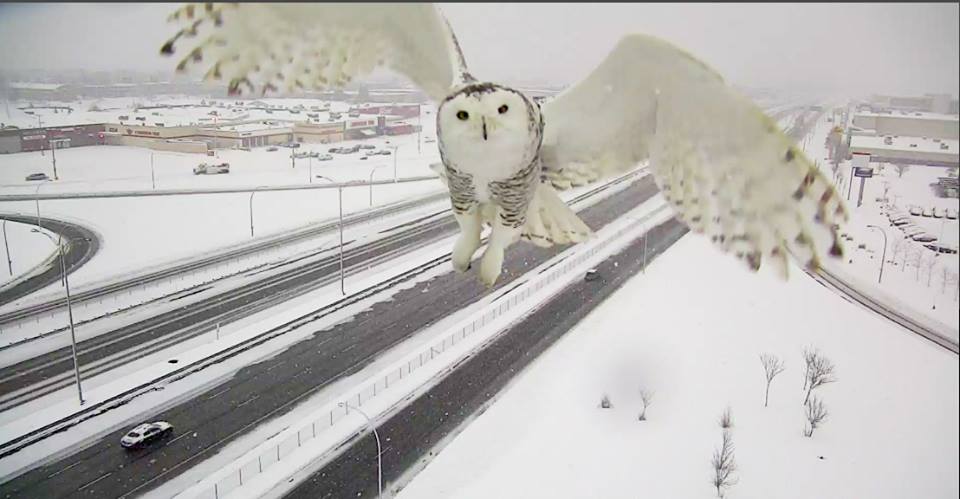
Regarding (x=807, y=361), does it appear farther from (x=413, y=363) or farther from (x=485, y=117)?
(x=485, y=117)

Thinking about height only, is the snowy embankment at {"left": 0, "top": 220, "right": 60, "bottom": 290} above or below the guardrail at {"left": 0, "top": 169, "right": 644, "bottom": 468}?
above

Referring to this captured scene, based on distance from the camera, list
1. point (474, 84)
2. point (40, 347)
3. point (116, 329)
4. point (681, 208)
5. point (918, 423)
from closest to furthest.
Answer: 1. point (474, 84)
2. point (681, 208)
3. point (918, 423)
4. point (40, 347)
5. point (116, 329)

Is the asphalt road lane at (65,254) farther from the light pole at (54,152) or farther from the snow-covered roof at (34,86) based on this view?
the snow-covered roof at (34,86)

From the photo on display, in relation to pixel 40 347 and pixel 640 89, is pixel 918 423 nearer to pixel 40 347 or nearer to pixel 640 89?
pixel 640 89

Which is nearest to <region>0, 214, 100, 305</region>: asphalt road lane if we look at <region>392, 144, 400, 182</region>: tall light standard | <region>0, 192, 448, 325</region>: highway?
<region>0, 192, 448, 325</region>: highway

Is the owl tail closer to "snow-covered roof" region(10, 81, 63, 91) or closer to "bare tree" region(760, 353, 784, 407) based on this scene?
"snow-covered roof" region(10, 81, 63, 91)

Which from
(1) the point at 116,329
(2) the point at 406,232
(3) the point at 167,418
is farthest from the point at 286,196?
(3) the point at 167,418

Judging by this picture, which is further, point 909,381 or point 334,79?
point 909,381

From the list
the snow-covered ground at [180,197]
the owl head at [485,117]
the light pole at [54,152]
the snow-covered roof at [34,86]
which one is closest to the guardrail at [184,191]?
the snow-covered ground at [180,197]
